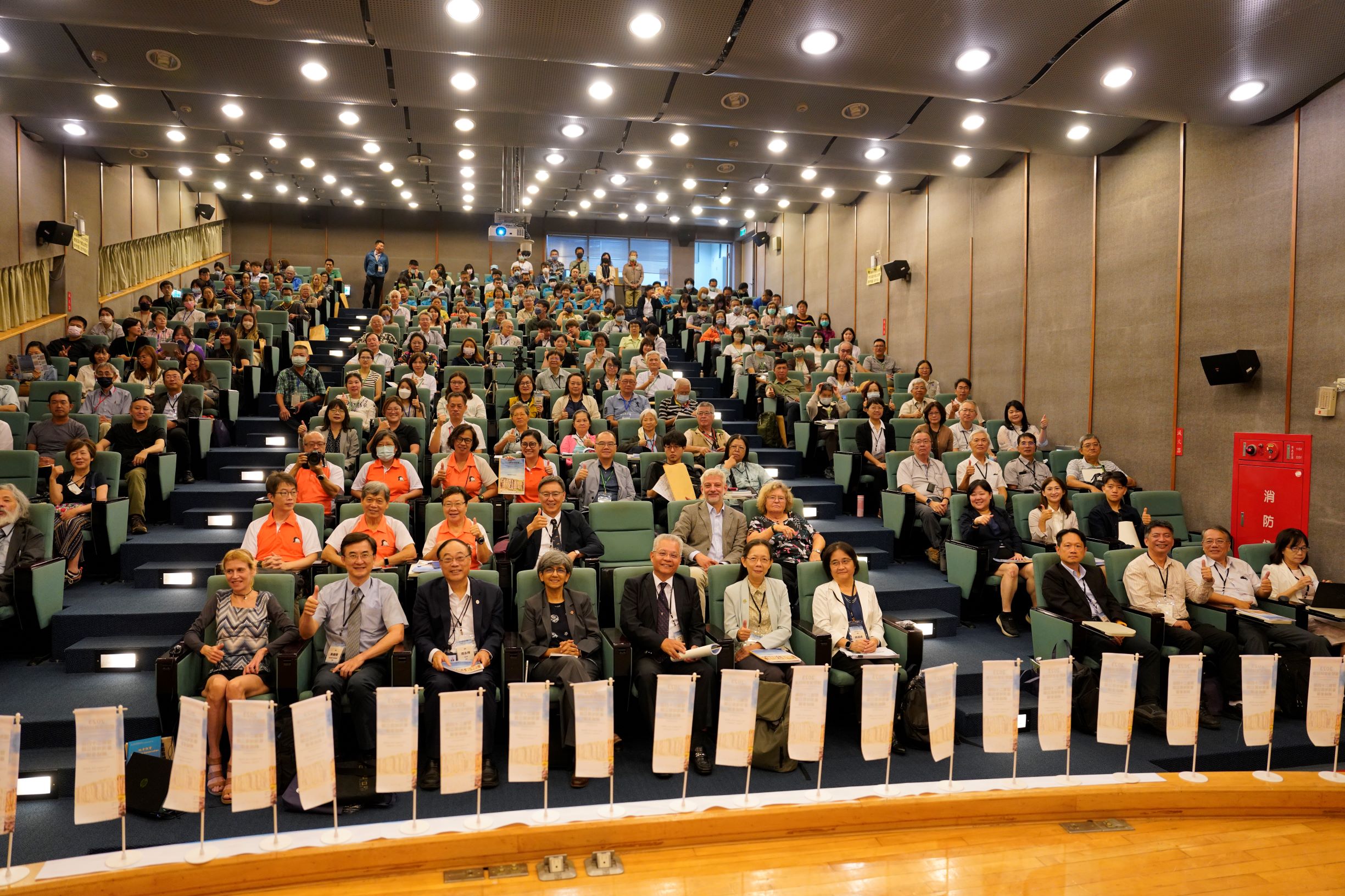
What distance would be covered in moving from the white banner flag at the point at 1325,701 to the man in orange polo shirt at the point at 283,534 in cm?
414

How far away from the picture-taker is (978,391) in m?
7.90

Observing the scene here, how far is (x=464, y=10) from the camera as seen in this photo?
12.7 ft

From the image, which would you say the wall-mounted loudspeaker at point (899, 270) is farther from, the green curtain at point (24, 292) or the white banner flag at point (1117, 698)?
the green curtain at point (24, 292)

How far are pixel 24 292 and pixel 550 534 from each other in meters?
6.66

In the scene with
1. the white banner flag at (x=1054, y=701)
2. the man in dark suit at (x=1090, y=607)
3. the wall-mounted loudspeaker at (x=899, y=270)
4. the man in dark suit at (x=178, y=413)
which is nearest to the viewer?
the white banner flag at (x=1054, y=701)

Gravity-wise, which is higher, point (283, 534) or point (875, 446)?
point (875, 446)

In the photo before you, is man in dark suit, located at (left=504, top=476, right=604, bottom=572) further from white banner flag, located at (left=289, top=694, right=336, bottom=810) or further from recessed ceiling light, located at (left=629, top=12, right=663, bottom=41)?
recessed ceiling light, located at (left=629, top=12, right=663, bottom=41)

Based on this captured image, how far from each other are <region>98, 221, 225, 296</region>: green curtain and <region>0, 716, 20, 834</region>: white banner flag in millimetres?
8835

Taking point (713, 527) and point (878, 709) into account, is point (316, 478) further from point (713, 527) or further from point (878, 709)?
point (878, 709)

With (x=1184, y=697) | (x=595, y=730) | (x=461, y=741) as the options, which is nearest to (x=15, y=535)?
(x=461, y=741)

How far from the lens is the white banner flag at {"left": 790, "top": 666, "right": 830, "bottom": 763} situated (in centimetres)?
251

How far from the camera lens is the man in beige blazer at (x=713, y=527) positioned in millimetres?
4246

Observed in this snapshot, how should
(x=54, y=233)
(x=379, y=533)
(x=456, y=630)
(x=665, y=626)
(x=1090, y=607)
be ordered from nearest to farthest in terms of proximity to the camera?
(x=456, y=630) < (x=665, y=626) < (x=379, y=533) < (x=1090, y=607) < (x=54, y=233)

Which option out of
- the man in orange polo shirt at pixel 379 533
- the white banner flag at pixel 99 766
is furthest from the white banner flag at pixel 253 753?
the man in orange polo shirt at pixel 379 533
